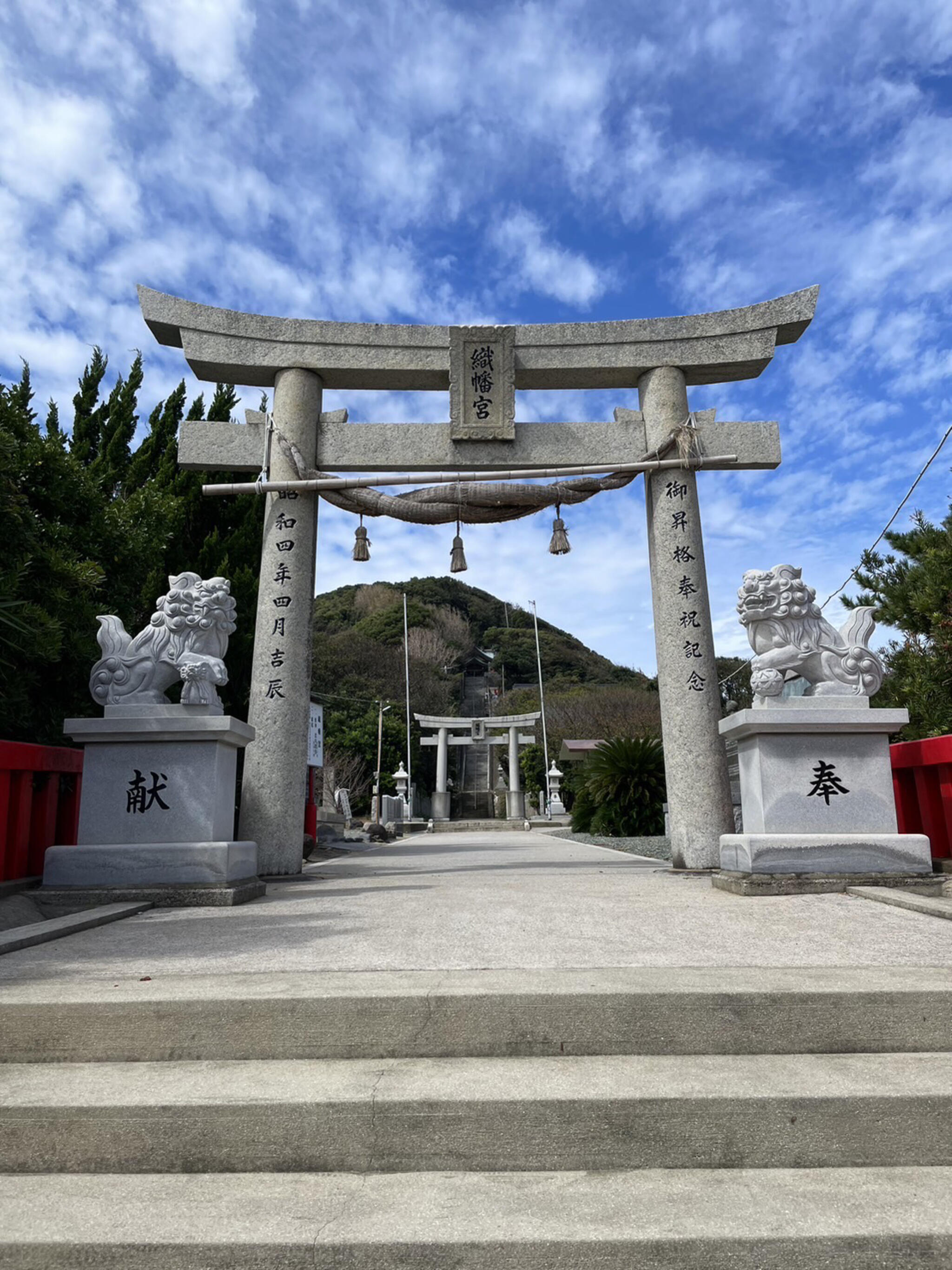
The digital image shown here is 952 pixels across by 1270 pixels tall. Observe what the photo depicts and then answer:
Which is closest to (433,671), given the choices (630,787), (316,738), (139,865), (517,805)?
(517,805)

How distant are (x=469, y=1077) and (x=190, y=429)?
22.7 feet

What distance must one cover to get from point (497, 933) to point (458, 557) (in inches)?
180

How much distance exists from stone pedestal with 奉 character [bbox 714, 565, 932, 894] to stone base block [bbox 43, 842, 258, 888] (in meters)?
3.40

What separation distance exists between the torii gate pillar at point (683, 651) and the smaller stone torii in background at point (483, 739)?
2465 cm

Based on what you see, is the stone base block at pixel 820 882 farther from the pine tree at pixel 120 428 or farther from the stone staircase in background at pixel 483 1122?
the pine tree at pixel 120 428

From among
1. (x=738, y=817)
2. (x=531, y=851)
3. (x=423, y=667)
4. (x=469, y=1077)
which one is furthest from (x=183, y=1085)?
(x=423, y=667)

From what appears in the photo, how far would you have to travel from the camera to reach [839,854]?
5164 mm

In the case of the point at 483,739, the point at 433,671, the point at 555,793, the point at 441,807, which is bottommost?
the point at 441,807

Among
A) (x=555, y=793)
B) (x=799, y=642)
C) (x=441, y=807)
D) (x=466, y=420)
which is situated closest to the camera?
(x=799, y=642)

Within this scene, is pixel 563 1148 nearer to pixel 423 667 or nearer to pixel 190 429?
pixel 190 429

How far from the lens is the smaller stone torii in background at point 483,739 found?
32438 millimetres

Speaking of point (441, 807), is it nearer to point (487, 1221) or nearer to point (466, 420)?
point (466, 420)

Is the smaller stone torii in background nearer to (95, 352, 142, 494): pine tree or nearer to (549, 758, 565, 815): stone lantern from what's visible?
(549, 758, 565, 815): stone lantern

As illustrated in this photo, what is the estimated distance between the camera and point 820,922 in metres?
3.96
